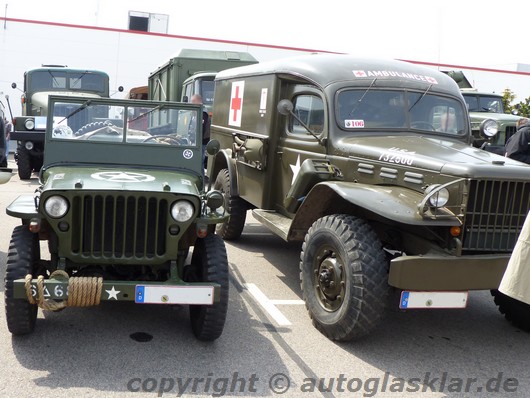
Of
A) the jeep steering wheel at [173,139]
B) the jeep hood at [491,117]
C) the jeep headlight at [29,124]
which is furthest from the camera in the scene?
the jeep headlight at [29,124]

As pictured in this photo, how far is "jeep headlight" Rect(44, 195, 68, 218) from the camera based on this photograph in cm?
383

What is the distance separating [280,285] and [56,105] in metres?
2.47

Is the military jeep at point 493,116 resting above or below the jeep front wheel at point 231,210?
above

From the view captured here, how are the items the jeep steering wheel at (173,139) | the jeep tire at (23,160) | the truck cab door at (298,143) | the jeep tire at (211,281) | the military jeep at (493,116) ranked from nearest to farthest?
the jeep tire at (211,281), the jeep steering wheel at (173,139), the truck cab door at (298,143), the military jeep at (493,116), the jeep tire at (23,160)

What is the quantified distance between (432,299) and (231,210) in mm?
3460

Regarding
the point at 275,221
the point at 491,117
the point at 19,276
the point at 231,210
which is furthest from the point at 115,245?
the point at 491,117

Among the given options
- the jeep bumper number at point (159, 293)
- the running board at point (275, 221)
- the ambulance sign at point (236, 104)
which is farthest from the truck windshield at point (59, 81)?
the jeep bumper number at point (159, 293)

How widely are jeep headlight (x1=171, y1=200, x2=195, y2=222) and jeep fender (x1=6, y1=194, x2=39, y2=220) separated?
86 centimetres

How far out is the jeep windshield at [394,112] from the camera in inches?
210

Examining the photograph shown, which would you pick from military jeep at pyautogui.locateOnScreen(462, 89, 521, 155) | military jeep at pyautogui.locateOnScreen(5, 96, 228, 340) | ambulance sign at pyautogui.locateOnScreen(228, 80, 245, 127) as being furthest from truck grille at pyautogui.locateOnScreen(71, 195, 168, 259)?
military jeep at pyautogui.locateOnScreen(462, 89, 521, 155)

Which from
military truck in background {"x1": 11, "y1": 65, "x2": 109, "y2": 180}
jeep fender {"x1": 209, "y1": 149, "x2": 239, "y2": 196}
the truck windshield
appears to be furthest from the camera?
the truck windshield

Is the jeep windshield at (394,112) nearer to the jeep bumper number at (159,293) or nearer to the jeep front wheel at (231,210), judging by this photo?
the jeep front wheel at (231,210)

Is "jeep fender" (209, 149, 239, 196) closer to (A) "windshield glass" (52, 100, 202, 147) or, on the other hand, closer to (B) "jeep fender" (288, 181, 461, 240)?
(B) "jeep fender" (288, 181, 461, 240)

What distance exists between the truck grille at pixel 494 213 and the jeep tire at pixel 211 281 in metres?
1.59
